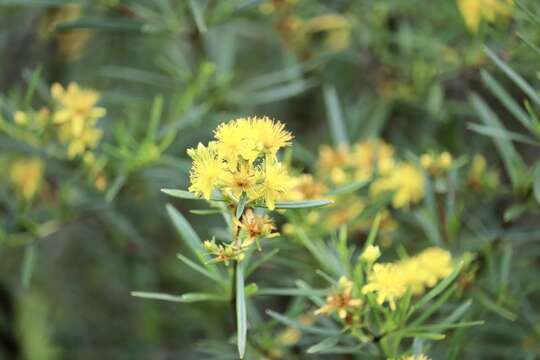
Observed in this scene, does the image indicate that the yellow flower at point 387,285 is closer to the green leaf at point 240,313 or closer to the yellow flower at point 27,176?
the green leaf at point 240,313

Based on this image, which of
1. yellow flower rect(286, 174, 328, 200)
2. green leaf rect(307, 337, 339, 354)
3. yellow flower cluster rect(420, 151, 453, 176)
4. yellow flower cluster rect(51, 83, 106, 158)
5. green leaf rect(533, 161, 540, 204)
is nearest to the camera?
green leaf rect(307, 337, 339, 354)

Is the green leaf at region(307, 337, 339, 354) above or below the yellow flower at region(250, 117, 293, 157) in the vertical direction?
below

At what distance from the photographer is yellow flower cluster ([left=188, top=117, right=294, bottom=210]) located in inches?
36.5

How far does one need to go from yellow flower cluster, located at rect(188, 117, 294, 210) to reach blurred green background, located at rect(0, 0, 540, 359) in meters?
0.60

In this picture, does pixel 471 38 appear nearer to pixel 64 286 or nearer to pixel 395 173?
pixel 395 173

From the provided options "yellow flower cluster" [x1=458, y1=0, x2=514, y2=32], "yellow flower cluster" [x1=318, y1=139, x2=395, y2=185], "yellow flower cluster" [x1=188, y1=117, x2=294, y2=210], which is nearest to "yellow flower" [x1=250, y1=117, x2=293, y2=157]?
"yellow flower cluster" [x1=188, y1=117, x2=294, y2=210]

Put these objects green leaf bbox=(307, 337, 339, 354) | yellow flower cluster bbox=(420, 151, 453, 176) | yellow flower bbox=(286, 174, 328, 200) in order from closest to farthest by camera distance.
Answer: green leaf bbox=(307, 337, 339, 354) → yellow flower bbox=(286, 174, 328, 200) → yellow flower cluster bbox=(420, 151, 453, 176)

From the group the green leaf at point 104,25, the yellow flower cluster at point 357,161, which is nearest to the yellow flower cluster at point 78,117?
the green leaf at point 104,25

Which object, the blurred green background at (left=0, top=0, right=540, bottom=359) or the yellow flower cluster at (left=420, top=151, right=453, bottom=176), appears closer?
the yellow flower cluster at (left=420, top=151, right=453, bottom=176)

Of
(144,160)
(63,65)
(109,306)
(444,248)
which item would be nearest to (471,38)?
(444,248)

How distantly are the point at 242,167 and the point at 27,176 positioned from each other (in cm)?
110

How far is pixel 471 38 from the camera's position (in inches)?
72.7

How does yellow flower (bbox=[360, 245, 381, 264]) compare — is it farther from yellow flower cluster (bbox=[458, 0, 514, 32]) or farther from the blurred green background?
yellow flower cluster (bbox=[458, 0, 514, 32])

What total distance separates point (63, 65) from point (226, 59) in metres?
0.67
